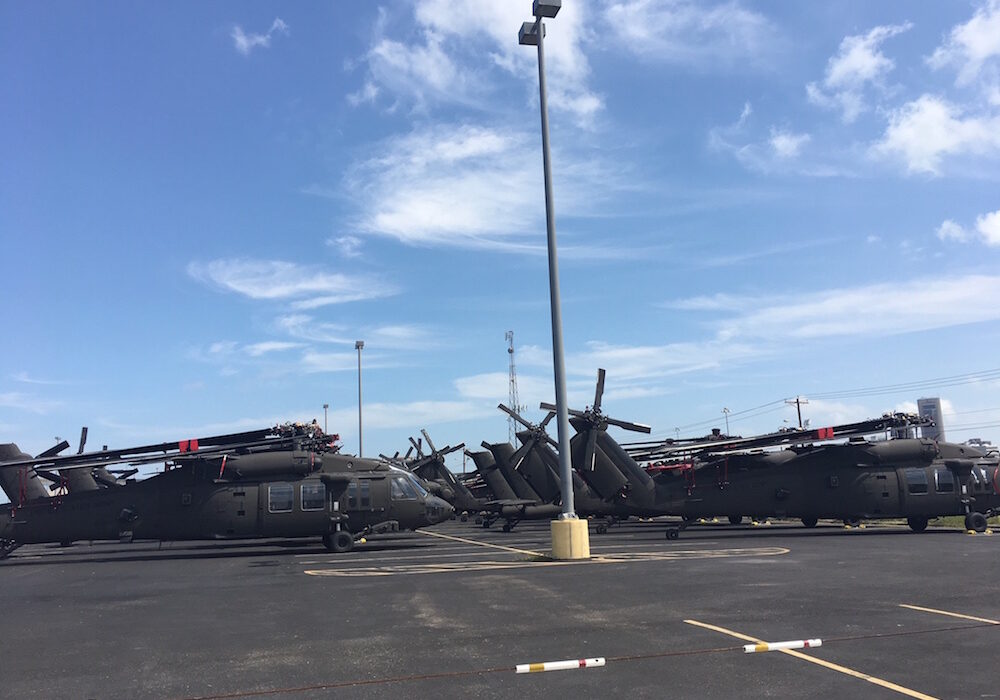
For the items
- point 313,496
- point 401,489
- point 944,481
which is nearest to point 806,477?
point 944,481

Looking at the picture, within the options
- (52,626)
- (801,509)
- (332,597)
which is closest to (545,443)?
(801,509)

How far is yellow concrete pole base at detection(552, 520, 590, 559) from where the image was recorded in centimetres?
1827

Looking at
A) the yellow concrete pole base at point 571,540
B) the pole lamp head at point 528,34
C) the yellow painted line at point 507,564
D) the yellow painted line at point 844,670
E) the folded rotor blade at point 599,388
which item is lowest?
the yellow painted line at point 507,564

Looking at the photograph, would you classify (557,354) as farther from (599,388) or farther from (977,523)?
(977,523)

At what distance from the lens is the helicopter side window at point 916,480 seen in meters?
25.8

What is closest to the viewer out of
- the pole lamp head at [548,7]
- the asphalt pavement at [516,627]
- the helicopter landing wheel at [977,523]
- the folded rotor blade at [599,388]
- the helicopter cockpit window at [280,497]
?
the asphalt pavement at [516,627]

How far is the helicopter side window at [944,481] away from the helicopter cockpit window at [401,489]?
1840 cm

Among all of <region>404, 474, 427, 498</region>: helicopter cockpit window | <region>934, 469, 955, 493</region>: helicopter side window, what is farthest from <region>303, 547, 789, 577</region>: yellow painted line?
<region>934, 469, 955, 493</region>: helicopter side window

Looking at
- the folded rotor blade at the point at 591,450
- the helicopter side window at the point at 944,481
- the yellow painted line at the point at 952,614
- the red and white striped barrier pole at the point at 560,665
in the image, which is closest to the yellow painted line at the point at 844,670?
the red and white striped barrier pole at the point at 560,665

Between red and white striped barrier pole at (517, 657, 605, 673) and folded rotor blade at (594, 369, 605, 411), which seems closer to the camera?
red and white striped barrier pole at (517, 657, 605, 673)

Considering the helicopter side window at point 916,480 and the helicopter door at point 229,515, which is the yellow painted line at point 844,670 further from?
the helicopter side window at point 916,480

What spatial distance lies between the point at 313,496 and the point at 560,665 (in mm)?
17506

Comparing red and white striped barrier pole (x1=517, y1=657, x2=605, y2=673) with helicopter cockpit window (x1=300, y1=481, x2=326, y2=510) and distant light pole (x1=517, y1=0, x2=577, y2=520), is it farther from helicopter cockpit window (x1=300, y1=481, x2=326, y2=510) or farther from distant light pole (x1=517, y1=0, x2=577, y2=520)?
helicopter cockpit window (x1=300, y1=481, x2=326, y2=510)

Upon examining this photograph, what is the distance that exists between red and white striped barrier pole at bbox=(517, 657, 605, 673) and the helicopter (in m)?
19.1
